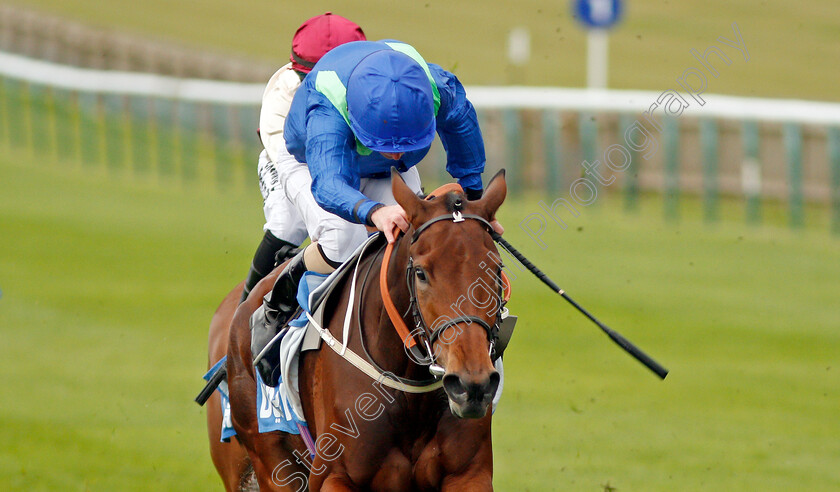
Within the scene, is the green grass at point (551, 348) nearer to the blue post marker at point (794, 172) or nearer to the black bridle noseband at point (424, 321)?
the blue post marker at point (794, 172)

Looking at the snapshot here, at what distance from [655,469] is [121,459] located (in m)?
3.01

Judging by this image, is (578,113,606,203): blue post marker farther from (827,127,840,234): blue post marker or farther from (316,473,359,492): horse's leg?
(316,473,359,492): horse's leg

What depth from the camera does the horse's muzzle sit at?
3.32 metres

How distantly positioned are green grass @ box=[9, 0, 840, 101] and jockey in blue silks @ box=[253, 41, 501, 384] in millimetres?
12244

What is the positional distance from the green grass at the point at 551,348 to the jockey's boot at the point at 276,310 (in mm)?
2289

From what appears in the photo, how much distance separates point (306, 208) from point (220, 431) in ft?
5.42

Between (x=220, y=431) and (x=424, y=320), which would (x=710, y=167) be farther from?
(x=424, y=320)

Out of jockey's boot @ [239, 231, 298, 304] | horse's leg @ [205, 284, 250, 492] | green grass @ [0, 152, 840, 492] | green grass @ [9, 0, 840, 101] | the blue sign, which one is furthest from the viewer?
green grass @ [9, 0, 840, 101]

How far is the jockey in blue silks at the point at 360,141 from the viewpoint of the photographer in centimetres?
396

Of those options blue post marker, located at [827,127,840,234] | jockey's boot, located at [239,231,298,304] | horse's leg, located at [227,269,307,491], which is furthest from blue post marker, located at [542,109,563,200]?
horse's leg, located at [227,269,307,491]

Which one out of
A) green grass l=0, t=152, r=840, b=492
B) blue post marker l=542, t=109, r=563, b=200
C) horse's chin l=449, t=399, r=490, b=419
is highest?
horse's chin l=449, t=399, r=490, b=419

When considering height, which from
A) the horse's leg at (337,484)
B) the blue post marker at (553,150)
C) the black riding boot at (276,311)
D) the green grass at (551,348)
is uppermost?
the black riding boot at (276,311)

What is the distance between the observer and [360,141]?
4098 mm

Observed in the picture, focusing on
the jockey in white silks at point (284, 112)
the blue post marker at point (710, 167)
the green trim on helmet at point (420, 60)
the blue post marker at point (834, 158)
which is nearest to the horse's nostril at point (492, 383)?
the green trim on helmet at point (420, 60)
